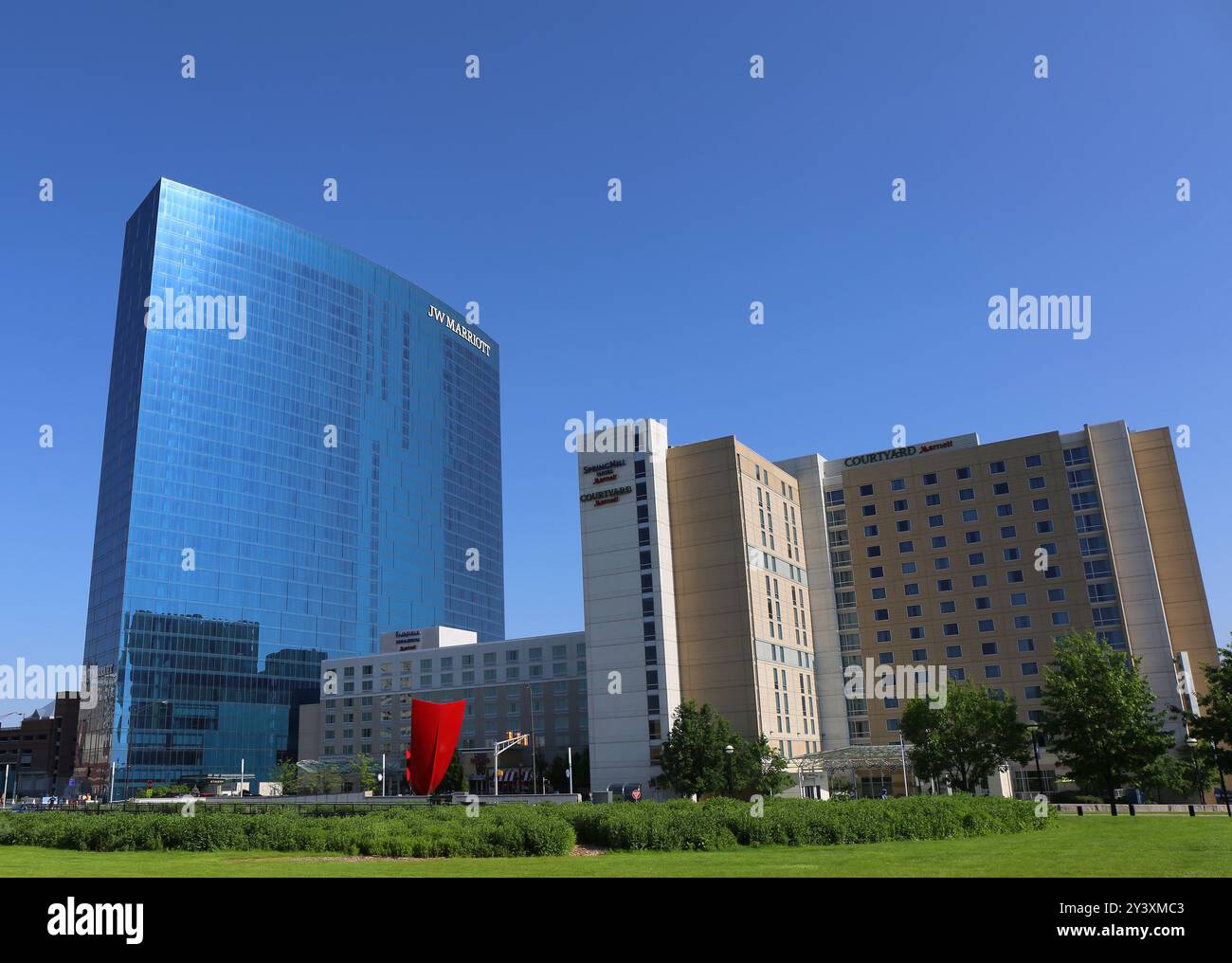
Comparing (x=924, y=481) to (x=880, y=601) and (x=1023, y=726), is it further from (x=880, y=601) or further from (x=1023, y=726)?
(x=1023, y=726)

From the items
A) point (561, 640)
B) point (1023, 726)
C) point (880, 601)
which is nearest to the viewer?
point (1023, 726)

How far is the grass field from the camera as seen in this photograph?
78.4ft

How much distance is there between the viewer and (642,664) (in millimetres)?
92938

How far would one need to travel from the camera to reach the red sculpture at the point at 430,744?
6938 cm

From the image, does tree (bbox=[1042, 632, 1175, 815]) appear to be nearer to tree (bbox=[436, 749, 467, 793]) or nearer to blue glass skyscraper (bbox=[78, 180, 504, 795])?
tree (bbox=[436, 749, 467, 793])

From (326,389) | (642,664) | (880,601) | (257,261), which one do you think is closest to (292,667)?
(326,389)

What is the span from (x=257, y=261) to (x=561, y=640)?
9372 cm

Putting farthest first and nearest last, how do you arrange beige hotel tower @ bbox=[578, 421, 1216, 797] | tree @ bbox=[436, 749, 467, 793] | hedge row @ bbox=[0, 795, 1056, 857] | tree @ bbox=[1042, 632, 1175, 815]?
tree @ bbox=[436, 749, 467, 793]
beige hotel tower @ bbox=[578, 421, 1216, 797]
tree @ bbox=[1042, 632, 1175, 815]
hedge row @ bbox=[0, 795, 1056, 857]

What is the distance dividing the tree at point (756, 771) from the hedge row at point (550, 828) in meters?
40.1

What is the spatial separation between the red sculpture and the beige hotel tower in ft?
82.4

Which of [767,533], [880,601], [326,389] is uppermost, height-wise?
[326,389]

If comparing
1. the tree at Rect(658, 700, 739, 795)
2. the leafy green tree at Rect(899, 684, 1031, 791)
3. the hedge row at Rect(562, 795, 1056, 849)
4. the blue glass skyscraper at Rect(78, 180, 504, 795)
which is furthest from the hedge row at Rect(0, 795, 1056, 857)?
the blue glass skyscraper at Rect(78, 180, 504, 795)

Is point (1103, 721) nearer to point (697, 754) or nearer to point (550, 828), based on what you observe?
point (697, 754)
